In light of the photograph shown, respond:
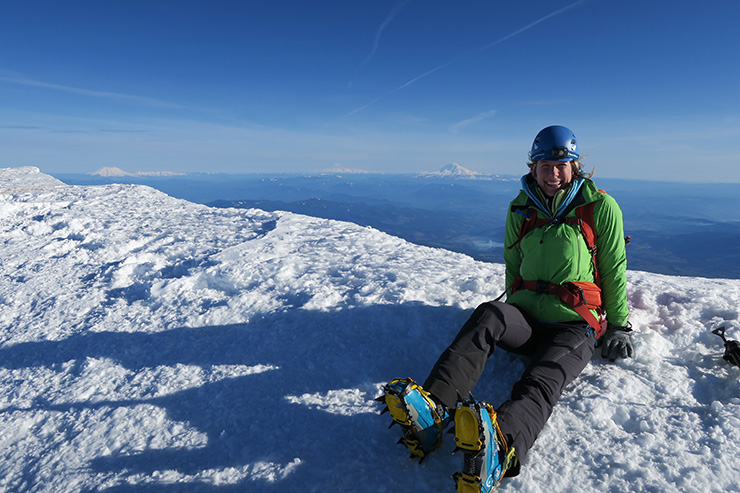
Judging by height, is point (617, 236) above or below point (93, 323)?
above

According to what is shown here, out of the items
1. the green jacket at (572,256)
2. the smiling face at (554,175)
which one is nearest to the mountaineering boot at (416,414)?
the green jacket at (572,256)

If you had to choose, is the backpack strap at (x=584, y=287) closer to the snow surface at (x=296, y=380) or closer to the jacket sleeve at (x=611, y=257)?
the jacket sleeve at (x=611, y=257)

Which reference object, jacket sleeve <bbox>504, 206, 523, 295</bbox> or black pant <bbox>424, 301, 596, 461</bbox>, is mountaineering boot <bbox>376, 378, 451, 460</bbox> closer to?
black pant <bbox>424, 301, 596, 461</bbox>

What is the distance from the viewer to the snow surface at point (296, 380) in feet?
8.89

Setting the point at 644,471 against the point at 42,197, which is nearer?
the point at 644,471

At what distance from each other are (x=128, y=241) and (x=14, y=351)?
16.1ft

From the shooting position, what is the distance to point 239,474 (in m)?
2.86

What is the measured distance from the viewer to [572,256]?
354cm

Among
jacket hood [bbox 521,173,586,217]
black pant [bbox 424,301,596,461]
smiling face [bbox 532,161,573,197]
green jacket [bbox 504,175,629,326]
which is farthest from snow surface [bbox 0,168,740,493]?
smiling face [bbox 532,161,573,197]

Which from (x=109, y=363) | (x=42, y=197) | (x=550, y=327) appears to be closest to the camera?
(x=550, y=327)

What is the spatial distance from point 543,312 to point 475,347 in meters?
1.01

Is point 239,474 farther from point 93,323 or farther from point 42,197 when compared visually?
point 42,197

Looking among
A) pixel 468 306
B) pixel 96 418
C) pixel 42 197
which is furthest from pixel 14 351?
pixel 42 197

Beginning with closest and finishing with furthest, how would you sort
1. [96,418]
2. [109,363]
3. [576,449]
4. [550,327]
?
[576,449], [550,327], [96,418], [109,363]
